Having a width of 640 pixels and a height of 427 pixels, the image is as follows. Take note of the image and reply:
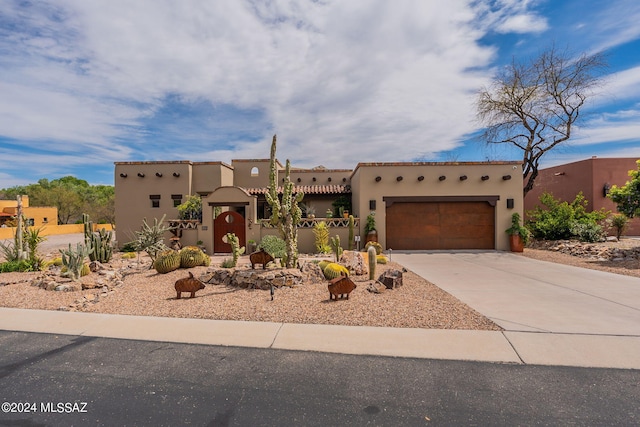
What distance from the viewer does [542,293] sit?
824cm

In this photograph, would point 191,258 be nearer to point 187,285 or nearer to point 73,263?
point 73,263

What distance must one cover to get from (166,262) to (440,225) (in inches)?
562

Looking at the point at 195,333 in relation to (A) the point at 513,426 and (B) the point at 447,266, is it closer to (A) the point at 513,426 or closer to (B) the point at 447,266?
(A) the point at 513,426

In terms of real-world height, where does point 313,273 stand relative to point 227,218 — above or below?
below

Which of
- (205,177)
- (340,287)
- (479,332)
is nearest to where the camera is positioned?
(479,332)

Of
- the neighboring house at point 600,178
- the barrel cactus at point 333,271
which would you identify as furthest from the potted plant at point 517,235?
the barrel cactus at point 333,271

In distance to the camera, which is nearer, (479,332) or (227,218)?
(479,332)

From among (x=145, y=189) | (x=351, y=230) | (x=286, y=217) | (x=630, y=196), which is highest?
(x=145, y=189)

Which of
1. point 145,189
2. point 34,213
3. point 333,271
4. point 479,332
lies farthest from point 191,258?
point 34,213

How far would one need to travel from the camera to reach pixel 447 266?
12609 mm

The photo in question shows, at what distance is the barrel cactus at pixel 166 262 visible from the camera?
10.6 meters

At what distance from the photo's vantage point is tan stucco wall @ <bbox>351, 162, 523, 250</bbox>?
58.0 feet

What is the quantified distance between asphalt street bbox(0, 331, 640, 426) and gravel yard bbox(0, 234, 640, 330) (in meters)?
1.64

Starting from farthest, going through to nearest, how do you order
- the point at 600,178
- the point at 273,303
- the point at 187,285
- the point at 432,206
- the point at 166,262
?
the point at 600,178 < the point at 432,206 < the point at 166,262 < the point at 187,285 < the point at 273,303
